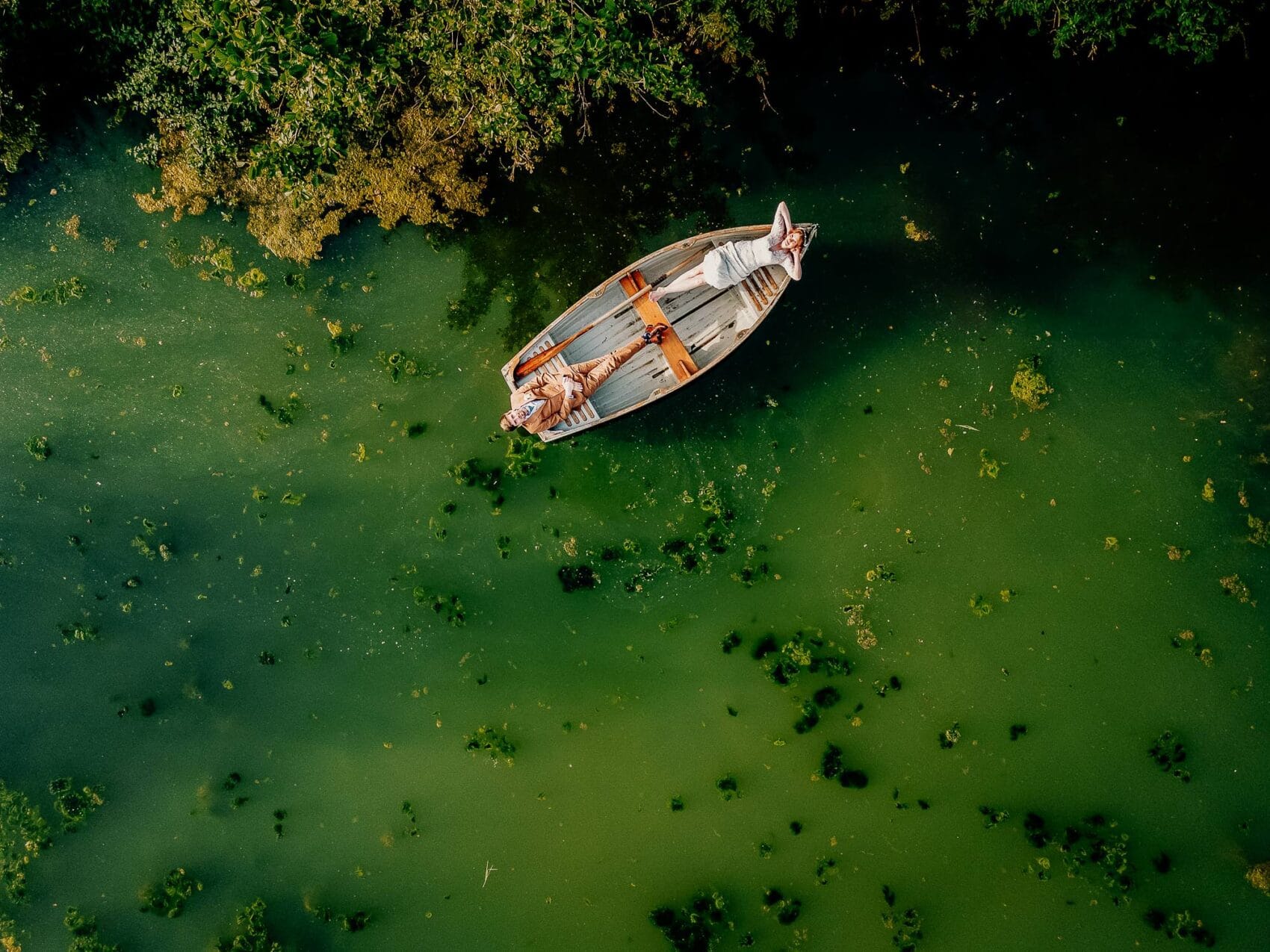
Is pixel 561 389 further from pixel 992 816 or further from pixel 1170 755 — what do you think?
pixel 1170 755

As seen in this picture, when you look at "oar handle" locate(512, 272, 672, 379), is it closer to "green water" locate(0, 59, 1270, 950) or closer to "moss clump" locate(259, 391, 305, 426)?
"green water" locate(0, 59, 1270, 950)

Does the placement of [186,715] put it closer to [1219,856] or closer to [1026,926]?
[1026,926]

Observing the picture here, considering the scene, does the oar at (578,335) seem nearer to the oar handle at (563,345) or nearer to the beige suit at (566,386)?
the oar handle at (563,345)

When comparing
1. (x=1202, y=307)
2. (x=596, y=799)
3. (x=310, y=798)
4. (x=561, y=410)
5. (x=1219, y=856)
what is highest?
(x=561, y=410)

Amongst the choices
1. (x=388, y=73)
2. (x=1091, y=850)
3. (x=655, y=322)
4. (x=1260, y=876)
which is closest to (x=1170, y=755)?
(x=1091, y=850)

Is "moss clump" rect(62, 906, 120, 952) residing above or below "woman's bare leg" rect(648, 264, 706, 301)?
below

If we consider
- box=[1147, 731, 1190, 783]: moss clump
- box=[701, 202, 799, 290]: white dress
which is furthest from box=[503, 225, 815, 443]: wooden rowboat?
box=[1147, 731, 1190, 783]: moss clump

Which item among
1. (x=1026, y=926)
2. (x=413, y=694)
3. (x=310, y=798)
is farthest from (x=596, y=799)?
(x=1026, y=926)
